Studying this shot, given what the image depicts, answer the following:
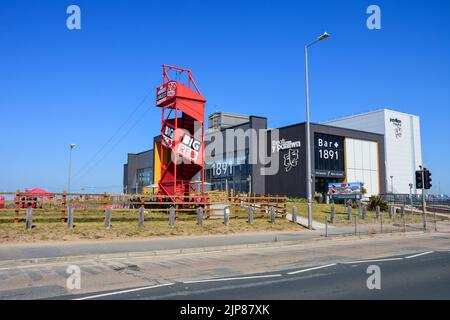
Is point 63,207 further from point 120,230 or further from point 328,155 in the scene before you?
point 328,155

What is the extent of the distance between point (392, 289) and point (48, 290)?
6.70 metres

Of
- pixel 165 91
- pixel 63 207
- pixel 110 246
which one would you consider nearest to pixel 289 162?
pixel 165 91

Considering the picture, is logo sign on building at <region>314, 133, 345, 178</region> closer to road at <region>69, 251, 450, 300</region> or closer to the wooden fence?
the wooden fence

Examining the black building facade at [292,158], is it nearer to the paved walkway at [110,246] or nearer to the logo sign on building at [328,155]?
the logo sign on building at [328,155]

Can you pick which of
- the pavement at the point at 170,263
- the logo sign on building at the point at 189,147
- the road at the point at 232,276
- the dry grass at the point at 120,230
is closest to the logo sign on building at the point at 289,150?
the logo sign on building at the point at 189,147

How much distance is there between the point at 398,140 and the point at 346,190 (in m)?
46.5

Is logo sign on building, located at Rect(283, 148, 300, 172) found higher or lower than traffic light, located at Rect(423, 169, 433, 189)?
higher

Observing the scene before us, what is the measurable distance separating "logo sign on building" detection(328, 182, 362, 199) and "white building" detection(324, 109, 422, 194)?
37.4 metres

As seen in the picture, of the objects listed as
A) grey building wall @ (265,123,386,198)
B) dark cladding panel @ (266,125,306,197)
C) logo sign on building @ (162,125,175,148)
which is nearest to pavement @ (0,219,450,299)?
logo sign on building @ (162,125,175,148)

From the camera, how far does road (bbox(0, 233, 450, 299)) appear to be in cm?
763

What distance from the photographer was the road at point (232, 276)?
7.63 meters

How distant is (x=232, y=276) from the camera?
9500 mm

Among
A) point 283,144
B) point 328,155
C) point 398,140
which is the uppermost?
point 398,140
